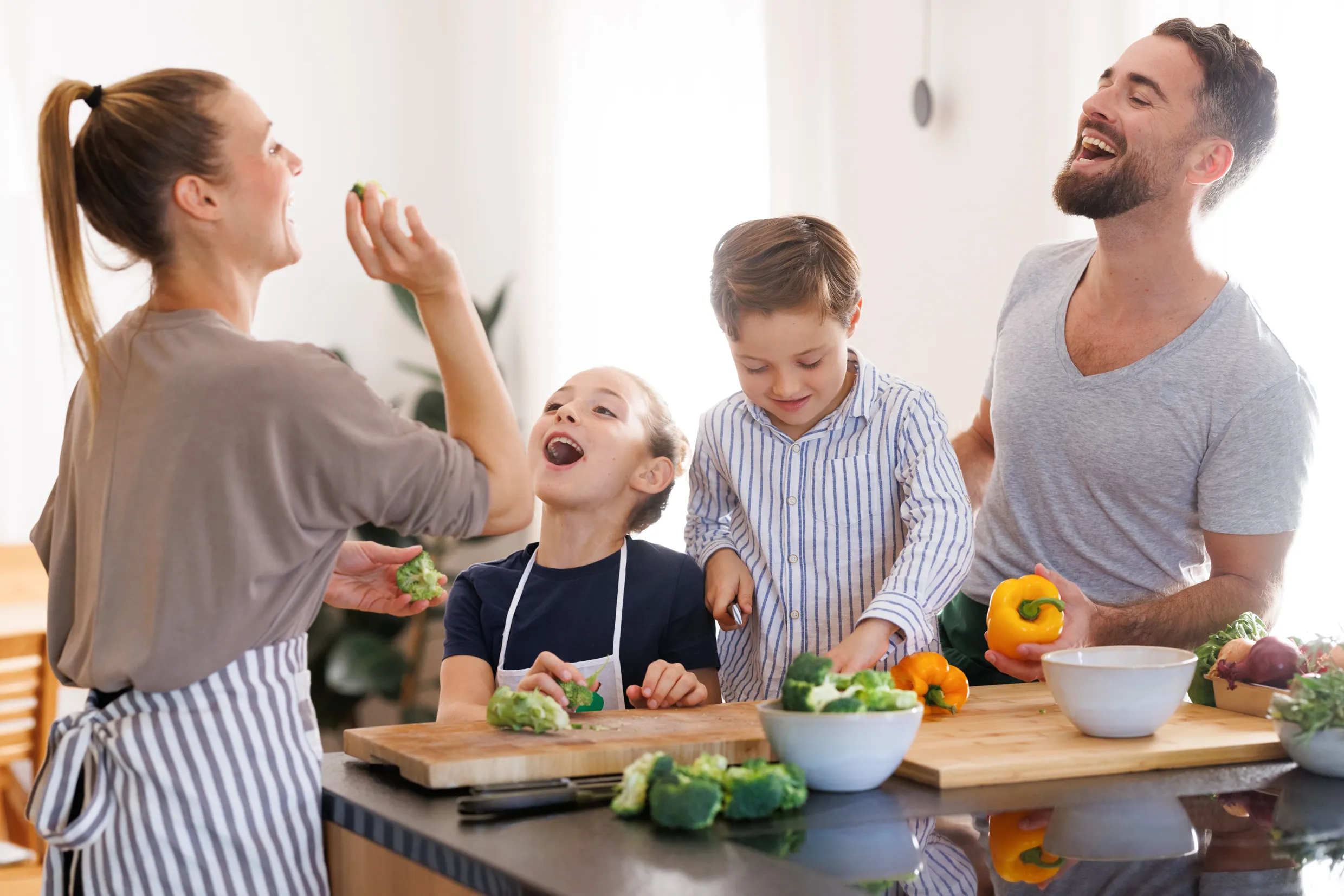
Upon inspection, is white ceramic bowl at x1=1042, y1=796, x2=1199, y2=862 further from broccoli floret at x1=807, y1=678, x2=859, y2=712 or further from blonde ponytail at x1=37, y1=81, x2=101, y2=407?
blonde ponytail at x1=37, y1=81, x2=101, y2=407

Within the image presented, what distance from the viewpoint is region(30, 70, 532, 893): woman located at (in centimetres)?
112

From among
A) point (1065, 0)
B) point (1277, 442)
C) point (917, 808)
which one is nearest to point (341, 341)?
point (1065, 0)

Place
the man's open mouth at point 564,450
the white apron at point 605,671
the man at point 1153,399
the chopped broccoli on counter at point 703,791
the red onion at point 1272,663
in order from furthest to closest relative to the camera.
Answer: the man at point 1153,399
the man's open mouth at point 564,450
the white apron at point 605,671
the red onion at point 1272,663
the chopped broccoli on counter at point 703,791

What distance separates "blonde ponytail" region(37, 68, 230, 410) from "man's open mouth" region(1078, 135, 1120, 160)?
1608mm

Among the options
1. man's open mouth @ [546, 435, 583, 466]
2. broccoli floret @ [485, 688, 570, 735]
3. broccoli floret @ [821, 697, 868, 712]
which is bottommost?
broccoli floret @ [485, 688, 570, 735]

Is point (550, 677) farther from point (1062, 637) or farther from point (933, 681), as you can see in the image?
point (1062, 637)

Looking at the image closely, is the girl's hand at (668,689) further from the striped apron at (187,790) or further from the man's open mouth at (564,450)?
the striped apron at (187,790)

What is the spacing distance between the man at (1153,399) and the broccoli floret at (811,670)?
3.03 feet

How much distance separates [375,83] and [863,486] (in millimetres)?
3490

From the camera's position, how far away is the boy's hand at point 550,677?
5.01 ft

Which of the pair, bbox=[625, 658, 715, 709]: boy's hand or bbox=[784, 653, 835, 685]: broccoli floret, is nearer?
bbox=[784, 653, 835, 685]: broccoli floret

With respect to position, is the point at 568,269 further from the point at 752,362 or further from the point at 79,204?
the point at 79,204

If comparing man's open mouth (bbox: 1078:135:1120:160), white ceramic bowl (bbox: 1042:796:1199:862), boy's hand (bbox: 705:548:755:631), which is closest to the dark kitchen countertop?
white ceramic bowl (bbox: 1042:796:1199:862)

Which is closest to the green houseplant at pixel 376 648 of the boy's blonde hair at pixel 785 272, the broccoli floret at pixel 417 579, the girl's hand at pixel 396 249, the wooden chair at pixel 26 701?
the wooden chair at pixel 26 701
